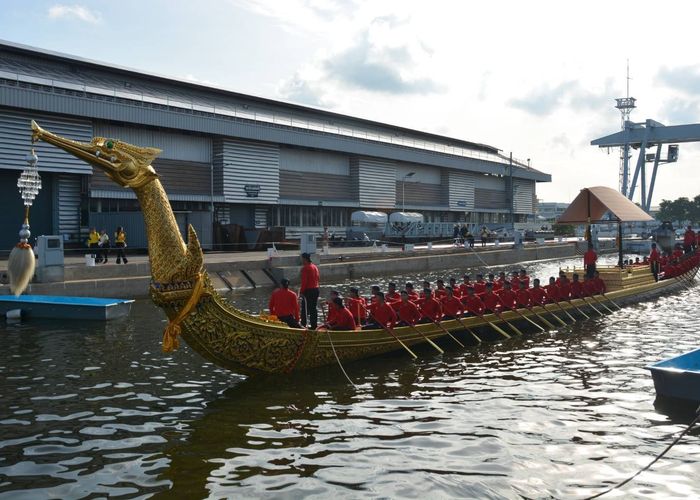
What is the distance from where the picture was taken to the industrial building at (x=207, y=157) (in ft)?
112

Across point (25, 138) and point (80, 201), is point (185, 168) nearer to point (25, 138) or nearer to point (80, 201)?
point (80, 201)

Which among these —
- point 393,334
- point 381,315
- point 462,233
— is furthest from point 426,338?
point 462,233

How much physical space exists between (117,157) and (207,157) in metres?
33.3

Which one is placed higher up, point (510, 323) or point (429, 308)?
point (429, 308)

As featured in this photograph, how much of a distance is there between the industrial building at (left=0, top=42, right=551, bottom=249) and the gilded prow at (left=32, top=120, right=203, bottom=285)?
25040 mm

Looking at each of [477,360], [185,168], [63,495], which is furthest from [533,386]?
[185,168]

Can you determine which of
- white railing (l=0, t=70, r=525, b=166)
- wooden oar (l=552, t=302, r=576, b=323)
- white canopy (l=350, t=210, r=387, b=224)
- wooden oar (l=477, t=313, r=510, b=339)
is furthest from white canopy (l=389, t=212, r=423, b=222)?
wooden oar (l=477, t=313, r=510, b=339)

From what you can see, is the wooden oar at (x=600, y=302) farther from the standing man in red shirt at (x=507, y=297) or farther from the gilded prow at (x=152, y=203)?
the gilded prow at (x=152, y=203)

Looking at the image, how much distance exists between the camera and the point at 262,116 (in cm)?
4853

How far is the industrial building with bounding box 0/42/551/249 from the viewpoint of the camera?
34.1 meters

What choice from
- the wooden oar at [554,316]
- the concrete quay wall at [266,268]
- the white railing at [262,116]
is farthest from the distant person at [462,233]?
the wooden oar at [554,316]

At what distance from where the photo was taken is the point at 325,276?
110 ft

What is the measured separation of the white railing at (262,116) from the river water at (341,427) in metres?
23.6

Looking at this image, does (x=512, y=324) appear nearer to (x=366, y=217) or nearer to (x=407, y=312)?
(x=407, y=312)
